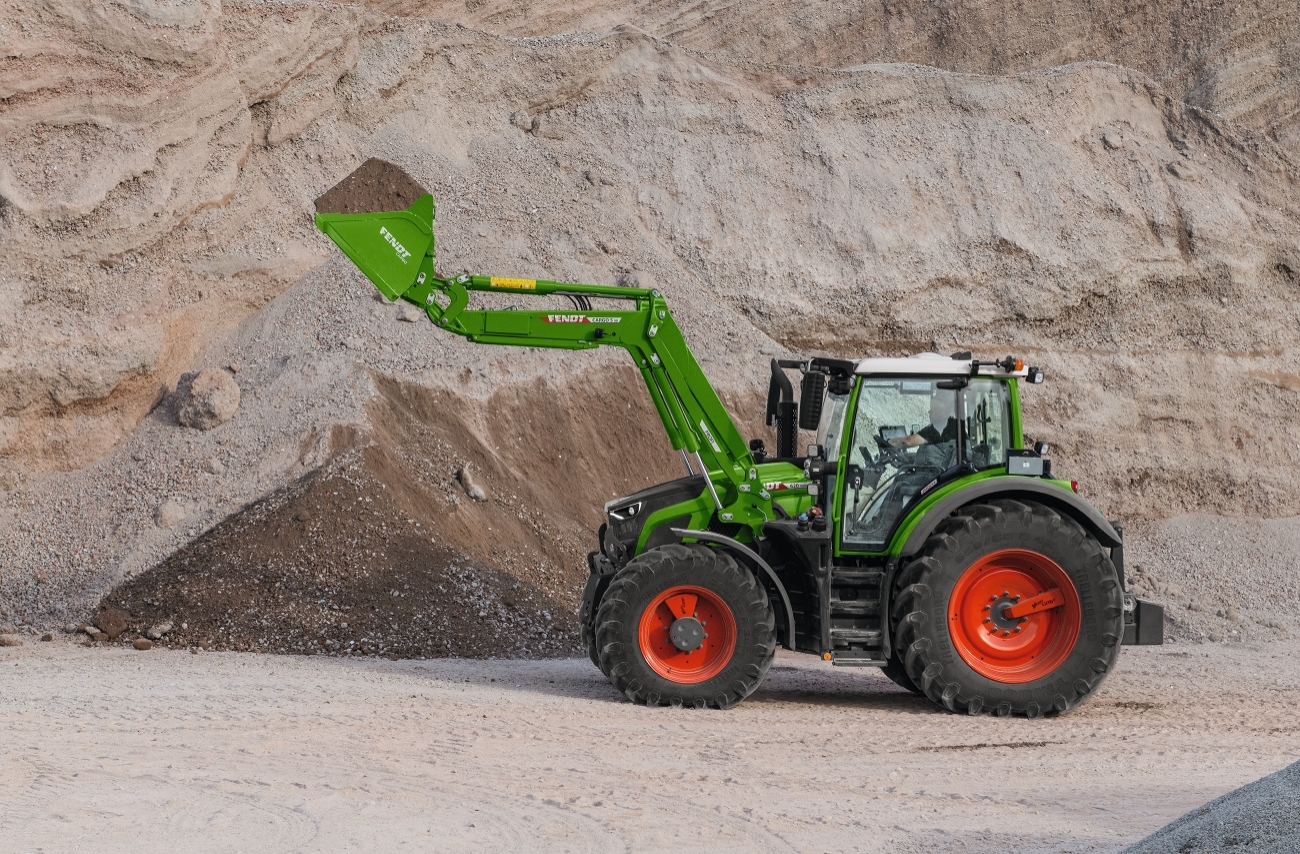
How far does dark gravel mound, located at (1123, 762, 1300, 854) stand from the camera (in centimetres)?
446

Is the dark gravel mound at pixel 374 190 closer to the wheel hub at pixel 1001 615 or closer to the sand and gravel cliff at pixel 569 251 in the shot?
the sand and gravel cliff at pixel 569 251

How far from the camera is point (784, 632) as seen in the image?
28.9 ft

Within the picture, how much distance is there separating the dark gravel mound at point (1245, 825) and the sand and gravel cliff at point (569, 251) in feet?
25.0

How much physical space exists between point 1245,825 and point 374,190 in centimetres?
1577

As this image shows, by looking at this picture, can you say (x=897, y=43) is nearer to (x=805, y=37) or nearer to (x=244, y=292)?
(x=805, y=37)

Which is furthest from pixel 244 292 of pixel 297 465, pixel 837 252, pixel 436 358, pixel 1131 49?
pixel 1131 49

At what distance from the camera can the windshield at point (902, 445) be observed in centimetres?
877

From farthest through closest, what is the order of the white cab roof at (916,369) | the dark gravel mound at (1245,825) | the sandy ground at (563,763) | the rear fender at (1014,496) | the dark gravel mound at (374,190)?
the dark gravel mound at (374,190), the white cab roof at (916,369), the rear fender at (1014,496), the sandy ground at (563,763), the dark gravel mound at (1245,825)

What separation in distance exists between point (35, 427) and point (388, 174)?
6239 mm

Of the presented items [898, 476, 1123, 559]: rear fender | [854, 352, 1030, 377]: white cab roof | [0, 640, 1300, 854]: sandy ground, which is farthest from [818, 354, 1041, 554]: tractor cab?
[0, 640, 1300, 854]: sandy ground

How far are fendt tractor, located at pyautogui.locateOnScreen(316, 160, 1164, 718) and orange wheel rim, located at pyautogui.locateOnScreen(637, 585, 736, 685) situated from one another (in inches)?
0.5

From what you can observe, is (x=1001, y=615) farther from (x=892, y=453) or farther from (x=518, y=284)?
(x=518, y=284)

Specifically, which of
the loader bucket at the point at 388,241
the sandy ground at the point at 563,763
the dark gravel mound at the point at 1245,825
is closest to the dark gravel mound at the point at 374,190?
the loader bucket at the point at 388,241

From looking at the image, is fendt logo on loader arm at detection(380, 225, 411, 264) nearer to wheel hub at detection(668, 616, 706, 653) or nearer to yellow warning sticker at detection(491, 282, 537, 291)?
yellow warning sticker at detection(491, 282, 537, 291)
